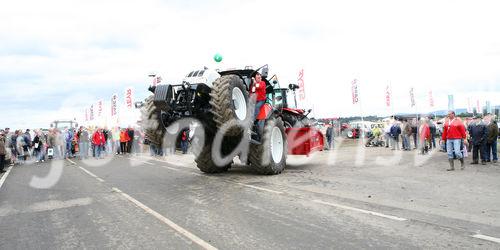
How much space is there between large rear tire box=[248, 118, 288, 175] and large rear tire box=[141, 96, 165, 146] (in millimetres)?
2684

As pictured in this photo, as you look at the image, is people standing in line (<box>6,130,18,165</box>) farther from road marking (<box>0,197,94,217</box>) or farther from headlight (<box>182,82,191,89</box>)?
headlight (<box>182,82,191,89</box>)

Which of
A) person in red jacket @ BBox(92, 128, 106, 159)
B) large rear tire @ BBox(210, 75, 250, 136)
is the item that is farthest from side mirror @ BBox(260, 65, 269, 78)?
person in red jacket @ BBox(92, 128, 106, 159)

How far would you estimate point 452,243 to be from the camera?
519 centimetres

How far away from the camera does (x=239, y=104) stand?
10.7 metres

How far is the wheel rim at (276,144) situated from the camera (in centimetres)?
1272

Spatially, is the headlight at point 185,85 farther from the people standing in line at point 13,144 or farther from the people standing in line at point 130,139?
the people standing in line at point 130,139

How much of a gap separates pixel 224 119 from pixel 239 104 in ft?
3.44

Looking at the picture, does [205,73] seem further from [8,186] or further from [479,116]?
[479,116]

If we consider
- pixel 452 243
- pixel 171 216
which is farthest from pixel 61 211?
pixel 452 243

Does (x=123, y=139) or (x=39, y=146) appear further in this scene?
(x=123, y=139)

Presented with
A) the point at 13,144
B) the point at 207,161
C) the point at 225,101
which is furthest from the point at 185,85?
the point at 13,144

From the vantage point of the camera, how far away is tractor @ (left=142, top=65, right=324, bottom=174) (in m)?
10.1

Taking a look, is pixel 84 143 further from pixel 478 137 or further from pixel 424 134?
pixel 478 137

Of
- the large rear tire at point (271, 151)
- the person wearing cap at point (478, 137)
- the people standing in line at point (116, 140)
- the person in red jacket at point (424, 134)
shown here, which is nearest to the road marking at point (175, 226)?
the large rear tire at point (271, 151)
